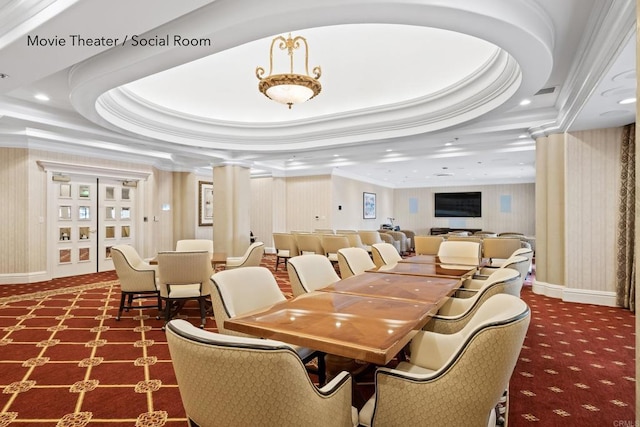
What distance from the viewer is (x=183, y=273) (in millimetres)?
3891

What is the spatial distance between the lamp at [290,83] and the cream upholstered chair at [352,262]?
194 cm

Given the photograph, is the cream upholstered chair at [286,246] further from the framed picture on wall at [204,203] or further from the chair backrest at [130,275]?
the chair backrest at [130,275]

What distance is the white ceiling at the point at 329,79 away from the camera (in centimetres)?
256

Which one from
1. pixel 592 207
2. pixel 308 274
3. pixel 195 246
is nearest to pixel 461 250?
pixel 592 207

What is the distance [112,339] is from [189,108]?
4164mm

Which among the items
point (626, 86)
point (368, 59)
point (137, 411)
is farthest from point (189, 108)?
point (626, 86)

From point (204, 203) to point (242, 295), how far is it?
28.7 feet

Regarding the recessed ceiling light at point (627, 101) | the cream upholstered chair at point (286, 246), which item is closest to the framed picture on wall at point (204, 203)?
the cream upholstered chair at point (286, 246)

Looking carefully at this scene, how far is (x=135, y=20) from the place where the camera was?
8.28ft

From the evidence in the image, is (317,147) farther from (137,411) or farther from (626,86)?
(137,411)

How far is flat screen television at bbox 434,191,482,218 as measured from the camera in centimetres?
1475

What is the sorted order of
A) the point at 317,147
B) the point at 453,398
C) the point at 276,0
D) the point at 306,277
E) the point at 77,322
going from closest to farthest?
the point at 453,398, the point at 276,0, the point at 306,277, the point at 77,322, the point at 317,147

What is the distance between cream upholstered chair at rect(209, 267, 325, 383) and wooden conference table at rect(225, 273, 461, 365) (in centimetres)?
25

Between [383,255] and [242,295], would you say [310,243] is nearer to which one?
[383,255]
